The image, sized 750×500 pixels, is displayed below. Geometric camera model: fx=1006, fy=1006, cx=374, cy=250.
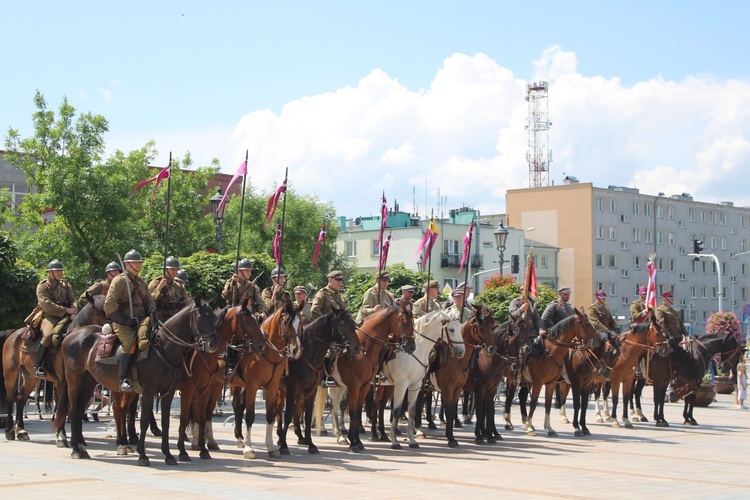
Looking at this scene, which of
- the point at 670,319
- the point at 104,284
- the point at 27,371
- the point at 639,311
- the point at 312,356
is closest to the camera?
the point at 312,356

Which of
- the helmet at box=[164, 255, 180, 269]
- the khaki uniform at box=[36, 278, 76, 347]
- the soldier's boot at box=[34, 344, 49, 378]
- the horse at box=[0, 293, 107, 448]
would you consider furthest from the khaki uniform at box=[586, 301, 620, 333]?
the soldier's boot at box=[34, 344, 49, 378]

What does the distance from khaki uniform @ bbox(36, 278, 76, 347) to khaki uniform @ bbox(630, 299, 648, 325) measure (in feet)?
46.9

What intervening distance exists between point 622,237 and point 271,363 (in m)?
88.9

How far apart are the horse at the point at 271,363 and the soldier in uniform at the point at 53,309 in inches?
139

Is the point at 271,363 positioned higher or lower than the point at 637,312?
lower

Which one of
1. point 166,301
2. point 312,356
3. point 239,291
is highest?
point 239,291

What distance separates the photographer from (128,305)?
15.8 meters

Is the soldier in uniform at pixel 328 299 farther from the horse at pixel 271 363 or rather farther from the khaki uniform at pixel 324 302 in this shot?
the horse at pixel 271 363

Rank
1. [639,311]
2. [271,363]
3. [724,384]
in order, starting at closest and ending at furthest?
[271,363] → [639,311] → [724,384]

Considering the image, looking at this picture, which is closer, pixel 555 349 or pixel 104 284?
pixel 104 284

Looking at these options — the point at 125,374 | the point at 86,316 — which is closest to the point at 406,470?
the point at 125,374

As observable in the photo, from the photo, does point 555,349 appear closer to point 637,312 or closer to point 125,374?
point 637,312

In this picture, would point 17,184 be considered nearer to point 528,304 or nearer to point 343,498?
point 528,304

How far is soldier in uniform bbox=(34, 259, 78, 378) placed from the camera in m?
17.8
